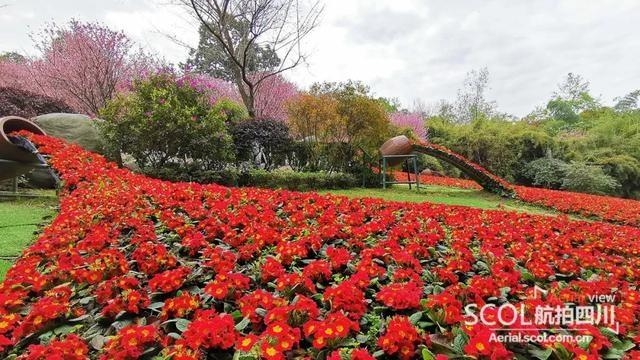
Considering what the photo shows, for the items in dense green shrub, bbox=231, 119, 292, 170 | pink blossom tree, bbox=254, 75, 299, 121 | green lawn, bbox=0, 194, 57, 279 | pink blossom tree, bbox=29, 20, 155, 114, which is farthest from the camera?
pink blossom tree, bbox=254, 75, 299, 121

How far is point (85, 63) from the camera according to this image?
40.4ft

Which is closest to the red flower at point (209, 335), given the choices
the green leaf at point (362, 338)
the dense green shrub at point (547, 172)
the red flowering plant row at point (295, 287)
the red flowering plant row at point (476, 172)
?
the red flowering plant row at point (295, 287)

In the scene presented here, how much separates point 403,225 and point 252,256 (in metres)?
1.39

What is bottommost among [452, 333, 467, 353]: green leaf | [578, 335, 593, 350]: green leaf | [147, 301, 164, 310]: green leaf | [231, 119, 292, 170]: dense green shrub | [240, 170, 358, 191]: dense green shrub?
[578, 335, 593, 350]: green leaf

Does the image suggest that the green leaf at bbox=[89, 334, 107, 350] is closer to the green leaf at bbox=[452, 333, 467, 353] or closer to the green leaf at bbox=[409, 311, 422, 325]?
the green leaf at bbox=[409, 311, 422, 325]

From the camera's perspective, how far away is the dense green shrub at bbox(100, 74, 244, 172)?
751 cm

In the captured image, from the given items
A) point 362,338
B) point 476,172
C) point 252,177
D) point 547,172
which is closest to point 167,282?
point 362,338

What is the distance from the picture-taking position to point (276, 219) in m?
3.44

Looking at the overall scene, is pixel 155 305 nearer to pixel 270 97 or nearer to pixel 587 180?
pixel 587 180

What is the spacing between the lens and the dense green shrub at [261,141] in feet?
30.6

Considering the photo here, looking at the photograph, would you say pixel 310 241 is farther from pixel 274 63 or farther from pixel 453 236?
pixel 274 63

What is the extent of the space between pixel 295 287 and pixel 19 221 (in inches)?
141

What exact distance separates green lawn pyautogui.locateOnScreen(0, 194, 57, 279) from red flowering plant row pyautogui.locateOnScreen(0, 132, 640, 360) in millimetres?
393

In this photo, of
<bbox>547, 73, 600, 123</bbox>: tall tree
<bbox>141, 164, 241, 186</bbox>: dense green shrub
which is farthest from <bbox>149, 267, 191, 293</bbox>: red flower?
<bbox>547, 73, 600, 123</bbox>: tall tree
